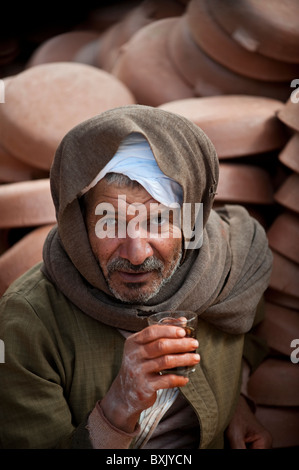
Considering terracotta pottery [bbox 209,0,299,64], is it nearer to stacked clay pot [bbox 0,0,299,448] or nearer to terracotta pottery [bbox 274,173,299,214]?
stacked clay pot [bbox 0,0,299,448]

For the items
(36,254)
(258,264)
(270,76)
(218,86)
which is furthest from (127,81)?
(258,264)

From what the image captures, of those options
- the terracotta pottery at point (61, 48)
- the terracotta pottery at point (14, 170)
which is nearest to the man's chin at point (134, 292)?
the terracotta pottery at point (14, 170)

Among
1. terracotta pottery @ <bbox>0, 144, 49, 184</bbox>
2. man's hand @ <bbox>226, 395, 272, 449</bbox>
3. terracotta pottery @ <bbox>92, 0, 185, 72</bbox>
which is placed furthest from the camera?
terracotta pottery @ <bbox>92, 0, 185, 72</bbox>

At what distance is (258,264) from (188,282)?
0.40m

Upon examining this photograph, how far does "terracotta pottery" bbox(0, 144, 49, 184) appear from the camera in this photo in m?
Result: 3.14

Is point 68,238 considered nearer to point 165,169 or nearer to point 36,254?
point 165,169

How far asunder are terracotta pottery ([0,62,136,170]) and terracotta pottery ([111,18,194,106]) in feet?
0.52

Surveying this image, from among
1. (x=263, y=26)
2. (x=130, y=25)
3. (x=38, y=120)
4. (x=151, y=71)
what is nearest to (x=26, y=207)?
(x=38, y=120)

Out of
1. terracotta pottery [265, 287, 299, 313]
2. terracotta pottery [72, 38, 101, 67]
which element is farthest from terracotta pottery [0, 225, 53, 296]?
terracotta pottery [72, 38, 101, 67]

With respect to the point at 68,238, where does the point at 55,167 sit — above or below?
above

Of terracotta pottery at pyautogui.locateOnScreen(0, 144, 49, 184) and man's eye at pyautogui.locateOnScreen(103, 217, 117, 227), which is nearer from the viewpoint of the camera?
man's eye at pyautogui.locateOnScreen(103, 217, 117, 227)

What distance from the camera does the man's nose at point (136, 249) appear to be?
177cm

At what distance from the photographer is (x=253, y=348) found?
2.49 m

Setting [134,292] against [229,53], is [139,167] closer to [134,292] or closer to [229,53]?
[134,292]
